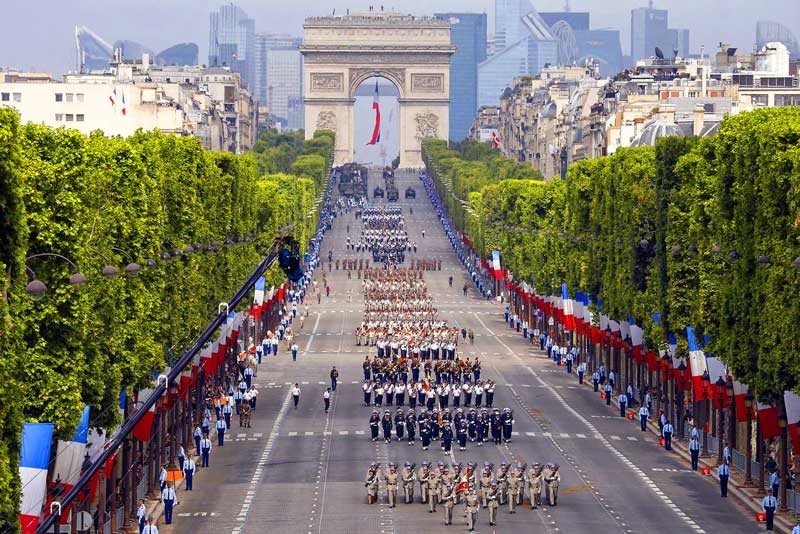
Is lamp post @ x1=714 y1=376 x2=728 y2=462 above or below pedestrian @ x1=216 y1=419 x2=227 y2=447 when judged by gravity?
above

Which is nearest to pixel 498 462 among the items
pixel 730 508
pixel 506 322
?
pixel 730 508

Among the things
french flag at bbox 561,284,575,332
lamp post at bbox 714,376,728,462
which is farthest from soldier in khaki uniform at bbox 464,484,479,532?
french flag at bbox 561,284,575,332

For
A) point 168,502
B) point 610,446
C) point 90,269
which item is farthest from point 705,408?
point 90,269

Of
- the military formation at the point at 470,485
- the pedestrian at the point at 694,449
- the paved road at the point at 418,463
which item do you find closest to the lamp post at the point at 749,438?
the paved road at the point at 418,463

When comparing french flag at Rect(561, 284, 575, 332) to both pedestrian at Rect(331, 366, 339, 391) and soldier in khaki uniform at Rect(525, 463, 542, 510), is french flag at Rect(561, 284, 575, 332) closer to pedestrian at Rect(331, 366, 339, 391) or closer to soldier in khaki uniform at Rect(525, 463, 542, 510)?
pedestrian at Rect(331, 366, 339, 391)

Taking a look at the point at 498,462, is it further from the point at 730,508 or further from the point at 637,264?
the point at 637,264

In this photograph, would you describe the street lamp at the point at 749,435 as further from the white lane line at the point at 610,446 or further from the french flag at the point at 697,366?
the french flag at the point at 697,366
